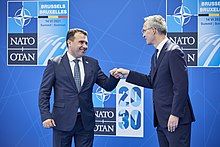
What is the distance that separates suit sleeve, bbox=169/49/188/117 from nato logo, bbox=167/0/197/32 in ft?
4.83

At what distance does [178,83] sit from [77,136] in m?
1.08

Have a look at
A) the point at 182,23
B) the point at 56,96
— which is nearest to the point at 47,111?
the point at 56,96

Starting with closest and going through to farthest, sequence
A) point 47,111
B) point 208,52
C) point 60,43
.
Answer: point 47,111 → point 208,52 → point 60,43

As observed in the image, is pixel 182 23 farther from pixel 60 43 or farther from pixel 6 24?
pixel 6 24

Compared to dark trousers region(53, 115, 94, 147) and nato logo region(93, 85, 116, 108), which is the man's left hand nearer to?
dark trousers region(53, 115, 94, 147)

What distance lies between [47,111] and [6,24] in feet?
6.50

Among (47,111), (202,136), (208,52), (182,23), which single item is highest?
(182,23)

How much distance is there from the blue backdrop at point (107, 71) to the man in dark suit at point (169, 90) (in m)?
1.31

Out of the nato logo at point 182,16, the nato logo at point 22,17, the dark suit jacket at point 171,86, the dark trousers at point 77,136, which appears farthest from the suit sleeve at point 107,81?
the nato logo at point 22,17

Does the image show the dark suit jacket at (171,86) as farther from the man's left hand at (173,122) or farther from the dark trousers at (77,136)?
the dark trousers at (77,136)

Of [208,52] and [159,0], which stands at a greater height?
[159,0]

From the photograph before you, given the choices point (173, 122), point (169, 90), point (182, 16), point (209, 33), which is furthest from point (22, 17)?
point (173, 122)

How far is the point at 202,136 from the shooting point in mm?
4594

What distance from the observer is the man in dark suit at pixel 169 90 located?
3.13 m
